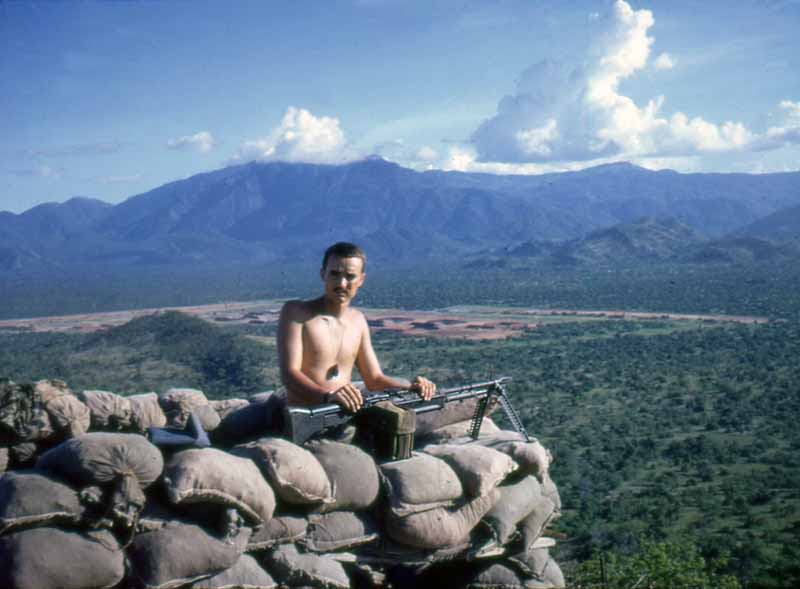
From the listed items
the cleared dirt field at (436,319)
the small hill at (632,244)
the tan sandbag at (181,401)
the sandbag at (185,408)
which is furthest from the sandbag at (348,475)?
the small hill at (632,244)

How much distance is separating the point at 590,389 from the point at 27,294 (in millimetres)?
97595

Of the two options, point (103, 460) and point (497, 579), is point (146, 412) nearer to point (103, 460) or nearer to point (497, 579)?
point (103, 460)

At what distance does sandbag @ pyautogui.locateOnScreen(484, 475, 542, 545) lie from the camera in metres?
4.28

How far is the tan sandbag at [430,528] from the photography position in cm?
405

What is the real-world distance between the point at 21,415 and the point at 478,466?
251 centimetres

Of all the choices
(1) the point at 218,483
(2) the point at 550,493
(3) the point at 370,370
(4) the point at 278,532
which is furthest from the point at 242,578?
(2) the point at 550,493

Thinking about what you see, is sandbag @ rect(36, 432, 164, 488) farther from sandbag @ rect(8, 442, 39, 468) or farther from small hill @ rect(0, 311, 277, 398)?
small hill @ rect(0, 311, 277, 398)

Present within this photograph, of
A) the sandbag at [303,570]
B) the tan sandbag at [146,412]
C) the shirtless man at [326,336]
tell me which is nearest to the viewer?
the sandbag at [303,570]

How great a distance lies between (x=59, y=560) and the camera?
3084 millimetres

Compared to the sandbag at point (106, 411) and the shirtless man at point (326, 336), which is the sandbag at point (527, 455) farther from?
the sandbag at point (106, 411)

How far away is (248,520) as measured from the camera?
360 cm

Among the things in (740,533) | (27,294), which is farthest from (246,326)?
(27,294)

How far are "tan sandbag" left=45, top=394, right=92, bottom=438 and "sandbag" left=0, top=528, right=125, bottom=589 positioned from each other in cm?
117

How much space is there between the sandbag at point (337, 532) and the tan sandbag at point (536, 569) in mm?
1008
